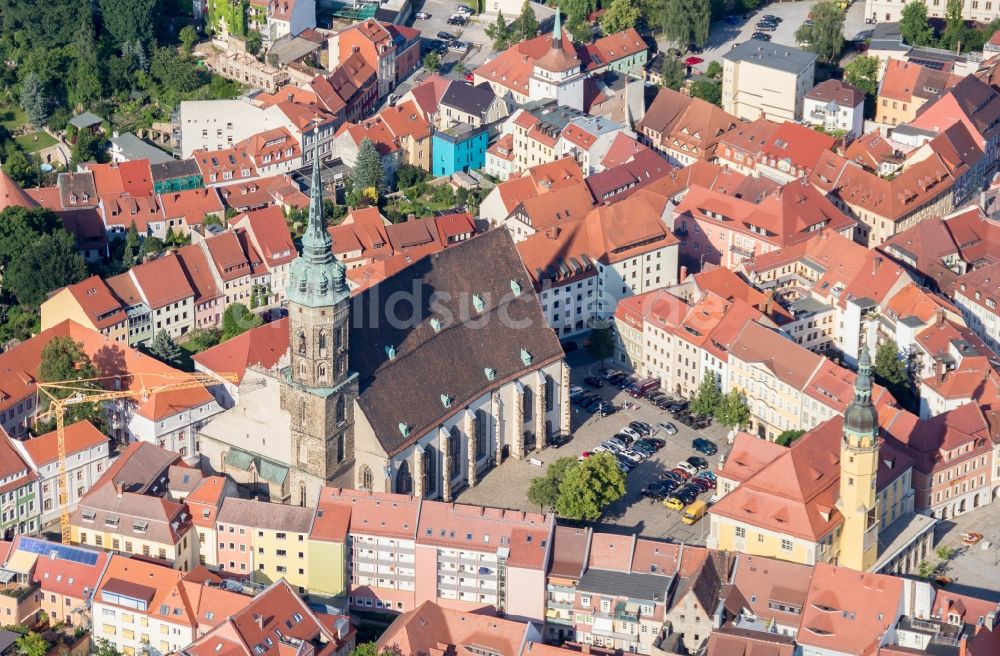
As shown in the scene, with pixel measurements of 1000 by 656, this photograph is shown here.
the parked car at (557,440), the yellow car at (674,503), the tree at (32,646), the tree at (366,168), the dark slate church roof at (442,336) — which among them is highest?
the dark slate church roof at (442,336)

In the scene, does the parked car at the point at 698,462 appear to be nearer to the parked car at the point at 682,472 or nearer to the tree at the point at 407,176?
the parked car at the point at 682,472

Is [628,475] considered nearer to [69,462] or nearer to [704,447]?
[704,447]

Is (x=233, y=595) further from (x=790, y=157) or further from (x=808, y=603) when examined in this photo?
(x=790, y=157)

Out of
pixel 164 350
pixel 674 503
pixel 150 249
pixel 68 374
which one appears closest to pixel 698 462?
pixel 674 503

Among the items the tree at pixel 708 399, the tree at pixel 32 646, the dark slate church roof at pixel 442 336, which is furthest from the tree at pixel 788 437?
the tree at pixel 32 646

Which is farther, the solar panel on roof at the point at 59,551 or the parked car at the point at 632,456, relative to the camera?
the parked car at the point at 632,456

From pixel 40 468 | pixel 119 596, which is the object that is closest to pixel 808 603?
pixel 119 596
